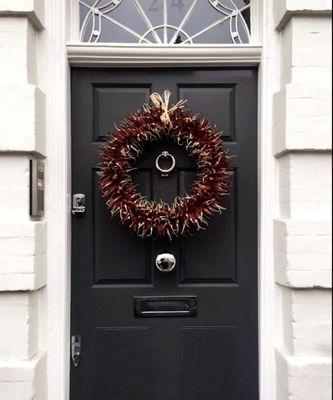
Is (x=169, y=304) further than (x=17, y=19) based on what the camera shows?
Yes

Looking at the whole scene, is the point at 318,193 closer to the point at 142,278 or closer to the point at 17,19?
the point at 142,278

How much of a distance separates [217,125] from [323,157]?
0.72 m

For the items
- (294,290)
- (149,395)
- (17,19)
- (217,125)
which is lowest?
(149,395)

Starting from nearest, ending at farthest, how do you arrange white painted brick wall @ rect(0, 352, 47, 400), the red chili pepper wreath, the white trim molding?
white painted brick wall @ rect(0, 352, 47, 400) < the red chili pepper wreath < the white trim molding

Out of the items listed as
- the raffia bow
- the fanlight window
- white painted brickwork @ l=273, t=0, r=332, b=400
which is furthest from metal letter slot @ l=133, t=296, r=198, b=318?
the fanlight window

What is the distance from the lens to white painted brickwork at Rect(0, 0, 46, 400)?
3133 millimetres

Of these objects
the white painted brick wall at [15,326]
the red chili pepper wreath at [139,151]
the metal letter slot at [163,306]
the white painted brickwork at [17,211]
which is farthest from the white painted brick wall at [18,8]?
the metal letter slot at [163,306]

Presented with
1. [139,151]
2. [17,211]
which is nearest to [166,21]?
[139,151]

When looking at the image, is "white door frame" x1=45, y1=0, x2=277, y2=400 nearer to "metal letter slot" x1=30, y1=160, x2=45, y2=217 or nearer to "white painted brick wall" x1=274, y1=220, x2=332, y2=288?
"metal letter slot" x1=30, y1=160, x2=45, y2=217

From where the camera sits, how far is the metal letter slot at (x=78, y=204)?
3533 mm

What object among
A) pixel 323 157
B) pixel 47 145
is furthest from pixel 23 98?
pixel 323 157

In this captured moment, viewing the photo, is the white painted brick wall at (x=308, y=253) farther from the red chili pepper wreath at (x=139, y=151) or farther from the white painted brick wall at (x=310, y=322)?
the red chili pepper wreath at (x=139, y=151)

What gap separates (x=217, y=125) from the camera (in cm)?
357

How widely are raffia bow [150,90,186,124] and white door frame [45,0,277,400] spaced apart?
0.27 meters
